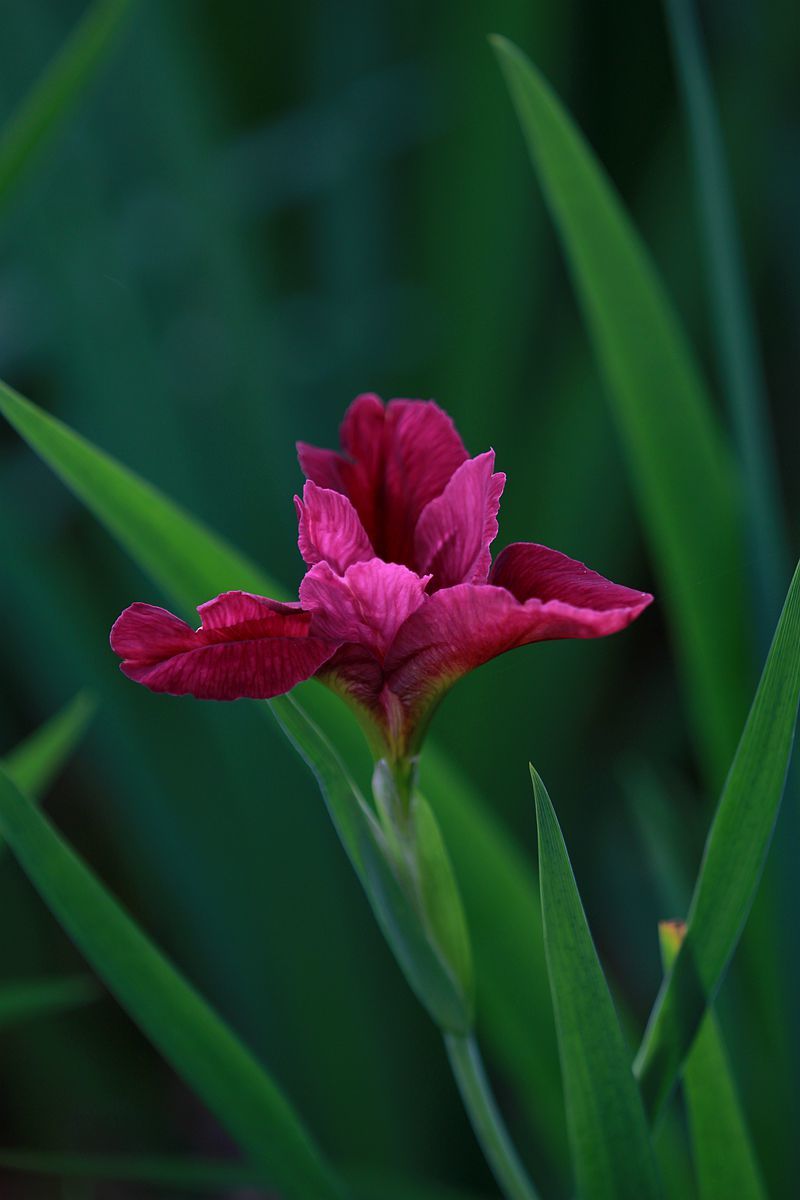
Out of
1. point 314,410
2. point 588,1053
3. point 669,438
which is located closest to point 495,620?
point 588,1053

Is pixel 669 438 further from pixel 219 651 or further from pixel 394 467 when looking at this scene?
pixel 219 651

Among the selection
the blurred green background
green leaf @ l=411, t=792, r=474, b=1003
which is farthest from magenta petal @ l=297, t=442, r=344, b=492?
the blurred green background

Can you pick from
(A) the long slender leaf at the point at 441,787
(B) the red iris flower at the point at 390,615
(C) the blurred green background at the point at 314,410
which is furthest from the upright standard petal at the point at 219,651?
(C) the blurred green background at the point at 314,410

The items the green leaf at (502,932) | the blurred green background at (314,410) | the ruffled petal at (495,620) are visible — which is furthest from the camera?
the blurred green background at (314,410)

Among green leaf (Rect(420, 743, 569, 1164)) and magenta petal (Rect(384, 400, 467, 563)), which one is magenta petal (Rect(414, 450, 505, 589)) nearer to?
magenta petal (Rect(384, 400, 467, 563))

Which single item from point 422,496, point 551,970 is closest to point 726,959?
point 551,970

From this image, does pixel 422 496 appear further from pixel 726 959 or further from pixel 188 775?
pixel 188 775

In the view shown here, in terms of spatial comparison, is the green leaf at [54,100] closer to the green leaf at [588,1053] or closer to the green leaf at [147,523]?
the green leaf at [147,523]
